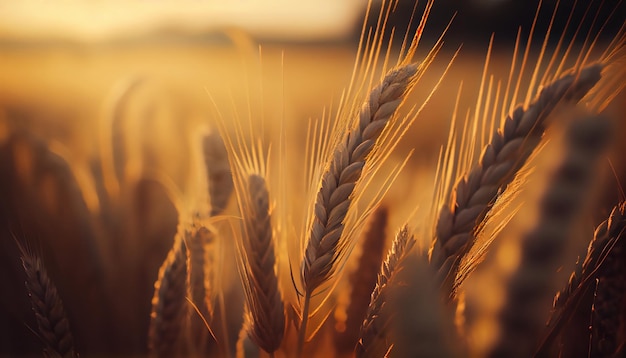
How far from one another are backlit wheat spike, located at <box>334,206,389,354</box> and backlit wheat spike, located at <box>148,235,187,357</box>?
0.19 m

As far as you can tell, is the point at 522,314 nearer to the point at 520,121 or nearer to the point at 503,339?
the point at 503,339

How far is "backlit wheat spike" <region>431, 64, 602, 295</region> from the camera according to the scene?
1.12 ft

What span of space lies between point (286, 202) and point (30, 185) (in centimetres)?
48

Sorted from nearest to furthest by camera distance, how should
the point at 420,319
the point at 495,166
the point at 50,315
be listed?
the point at 420,319 → the point at 495,166 → the point at 50,315

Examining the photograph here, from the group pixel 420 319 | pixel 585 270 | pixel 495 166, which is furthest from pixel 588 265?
pixel 420 319

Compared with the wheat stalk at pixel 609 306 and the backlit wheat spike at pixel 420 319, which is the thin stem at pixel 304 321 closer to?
the backlit wheat spike at pixel 420 319

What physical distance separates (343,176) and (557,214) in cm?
18

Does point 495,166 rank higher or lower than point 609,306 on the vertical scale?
higher

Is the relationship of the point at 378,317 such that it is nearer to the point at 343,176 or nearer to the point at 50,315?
the point at 343,176

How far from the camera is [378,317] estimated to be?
0.40 meters

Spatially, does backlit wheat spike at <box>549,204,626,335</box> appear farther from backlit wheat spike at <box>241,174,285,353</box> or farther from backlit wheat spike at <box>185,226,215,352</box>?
backlit wheat spike at <box>185,226,215,352</box>

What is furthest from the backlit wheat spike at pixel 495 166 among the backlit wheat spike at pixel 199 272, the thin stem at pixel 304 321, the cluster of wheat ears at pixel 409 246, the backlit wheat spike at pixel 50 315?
the backlit wheat spike at pixel 50 315

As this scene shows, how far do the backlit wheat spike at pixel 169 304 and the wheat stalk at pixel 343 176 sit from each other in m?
0.17

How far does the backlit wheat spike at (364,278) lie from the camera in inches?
22.0
